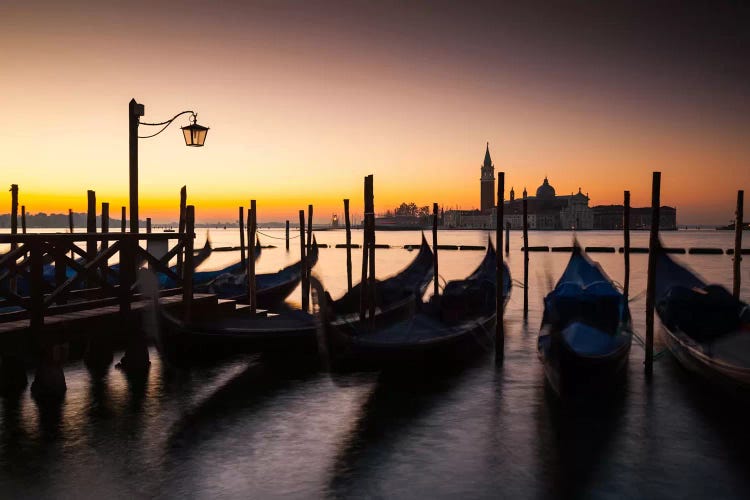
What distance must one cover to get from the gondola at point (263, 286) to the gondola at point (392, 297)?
8.20ft

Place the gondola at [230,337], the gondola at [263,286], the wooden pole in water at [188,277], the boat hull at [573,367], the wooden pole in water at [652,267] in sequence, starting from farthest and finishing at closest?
the gondola at [263,286], the wooden pole in water at [188,277], the gondola at [230,337], the wooden pole in water at [652,267], the boat hull at [573,367]

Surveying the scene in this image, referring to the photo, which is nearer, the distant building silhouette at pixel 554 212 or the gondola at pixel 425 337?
the gondola at pixel 425 337

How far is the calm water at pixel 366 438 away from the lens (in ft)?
14.5

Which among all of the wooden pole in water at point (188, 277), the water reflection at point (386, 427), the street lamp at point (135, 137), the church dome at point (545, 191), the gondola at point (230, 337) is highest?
the church dome at point (545, 191)

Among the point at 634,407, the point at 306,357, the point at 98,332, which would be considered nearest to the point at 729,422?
the point at 634,407

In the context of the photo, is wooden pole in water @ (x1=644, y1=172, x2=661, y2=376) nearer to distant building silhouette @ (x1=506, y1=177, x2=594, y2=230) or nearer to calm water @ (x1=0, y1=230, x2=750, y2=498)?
calm water @ (x1=0, y1=230, x2=750, y2=498)

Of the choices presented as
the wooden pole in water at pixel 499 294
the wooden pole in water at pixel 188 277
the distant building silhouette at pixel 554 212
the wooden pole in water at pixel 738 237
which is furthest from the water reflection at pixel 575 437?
the distant building silhouette at pixel 554 212

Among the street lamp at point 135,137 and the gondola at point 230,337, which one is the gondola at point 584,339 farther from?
the street lamp at point 135,137

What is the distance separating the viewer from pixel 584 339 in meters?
6.81

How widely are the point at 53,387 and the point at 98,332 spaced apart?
804mm

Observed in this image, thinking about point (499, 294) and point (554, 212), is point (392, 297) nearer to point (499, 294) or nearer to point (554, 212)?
point (499, 294)

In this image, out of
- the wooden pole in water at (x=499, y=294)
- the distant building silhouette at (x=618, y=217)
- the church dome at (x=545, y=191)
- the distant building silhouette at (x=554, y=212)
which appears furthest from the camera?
the church dome at (x=545, y=191)

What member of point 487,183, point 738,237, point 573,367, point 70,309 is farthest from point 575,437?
point 487,183

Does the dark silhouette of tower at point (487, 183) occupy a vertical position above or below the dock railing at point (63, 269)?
above
